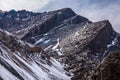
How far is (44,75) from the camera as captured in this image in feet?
377

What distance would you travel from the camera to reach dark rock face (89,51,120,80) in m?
74.0

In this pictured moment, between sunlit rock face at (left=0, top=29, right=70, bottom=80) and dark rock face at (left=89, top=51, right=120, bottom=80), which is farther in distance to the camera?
sunlit rock face at (left=0, top=29, right=70, bottom=80)

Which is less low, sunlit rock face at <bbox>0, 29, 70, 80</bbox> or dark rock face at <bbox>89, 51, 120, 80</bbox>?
sunlit rock face at <bbox>0, 29, 70, 80</bbox>

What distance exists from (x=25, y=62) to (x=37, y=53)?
31.8 metres

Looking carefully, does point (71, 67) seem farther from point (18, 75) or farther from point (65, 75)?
point (18, 75)

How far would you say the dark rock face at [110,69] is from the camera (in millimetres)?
74012

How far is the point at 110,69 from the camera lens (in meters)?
75.9

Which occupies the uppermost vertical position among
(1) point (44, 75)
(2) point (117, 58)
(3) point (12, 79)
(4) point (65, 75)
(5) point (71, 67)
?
(5) point (71, 67)

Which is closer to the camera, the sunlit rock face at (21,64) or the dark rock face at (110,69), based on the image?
the dark rock face at (110,69)

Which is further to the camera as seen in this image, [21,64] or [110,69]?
[21,64]

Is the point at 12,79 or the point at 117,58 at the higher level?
the point at 117,58

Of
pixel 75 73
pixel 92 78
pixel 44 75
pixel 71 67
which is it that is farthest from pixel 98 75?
pixel 71 67

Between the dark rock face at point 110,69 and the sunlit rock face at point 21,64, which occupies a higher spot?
the sunlit rock face at point 21,64

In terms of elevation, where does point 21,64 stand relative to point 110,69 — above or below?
above
